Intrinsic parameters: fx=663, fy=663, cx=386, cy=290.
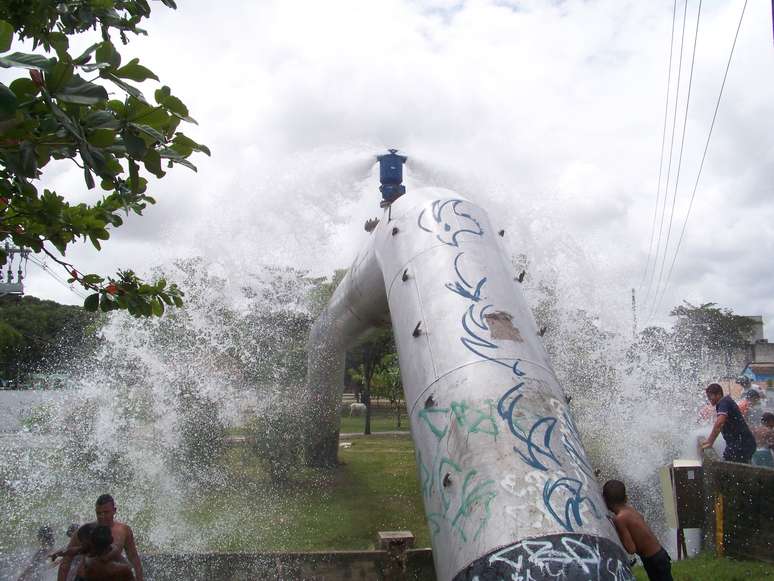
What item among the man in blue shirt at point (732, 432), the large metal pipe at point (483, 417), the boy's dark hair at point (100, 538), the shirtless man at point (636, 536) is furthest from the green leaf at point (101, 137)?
the man in blue shirt at point (732, 432)

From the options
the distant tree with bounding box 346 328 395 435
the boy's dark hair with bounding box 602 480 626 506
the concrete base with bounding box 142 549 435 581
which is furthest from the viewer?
the distant tree with bounding box 346 328 395 435

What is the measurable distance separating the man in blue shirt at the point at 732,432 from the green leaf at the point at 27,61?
7.47 meters

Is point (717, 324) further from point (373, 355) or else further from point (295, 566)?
point (295, 566)

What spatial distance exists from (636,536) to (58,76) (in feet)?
13.9

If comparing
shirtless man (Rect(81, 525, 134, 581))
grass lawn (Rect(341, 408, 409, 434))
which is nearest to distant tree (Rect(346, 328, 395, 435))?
grass lawn (Rect(341, 408, 409, 434))

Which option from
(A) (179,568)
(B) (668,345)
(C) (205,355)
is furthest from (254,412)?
(B) (668,345)

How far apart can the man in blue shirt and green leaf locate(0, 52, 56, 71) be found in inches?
294

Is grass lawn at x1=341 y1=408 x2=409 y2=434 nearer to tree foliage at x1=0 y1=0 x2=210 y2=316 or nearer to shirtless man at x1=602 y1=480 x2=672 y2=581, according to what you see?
shirtless man at x1=602 y1=480 x2=672 y2=581

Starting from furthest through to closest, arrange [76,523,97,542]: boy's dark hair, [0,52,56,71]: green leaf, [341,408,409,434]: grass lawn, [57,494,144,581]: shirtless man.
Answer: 1. [341,408,409,434]: grass lawn
2. [57,494,144,581]: shirtless man
3. [76,523,97,542]: boy's dark hair
4. [0,52,56,71]: green leaf

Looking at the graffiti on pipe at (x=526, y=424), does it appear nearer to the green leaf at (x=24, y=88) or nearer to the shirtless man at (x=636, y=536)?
the shirtless man at (x=636, y=536)

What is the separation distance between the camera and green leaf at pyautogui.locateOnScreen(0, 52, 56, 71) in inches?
70.2

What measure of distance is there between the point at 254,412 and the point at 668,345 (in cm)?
1223

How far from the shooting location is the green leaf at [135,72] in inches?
80.4

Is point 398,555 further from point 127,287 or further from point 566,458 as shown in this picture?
point 127,287
